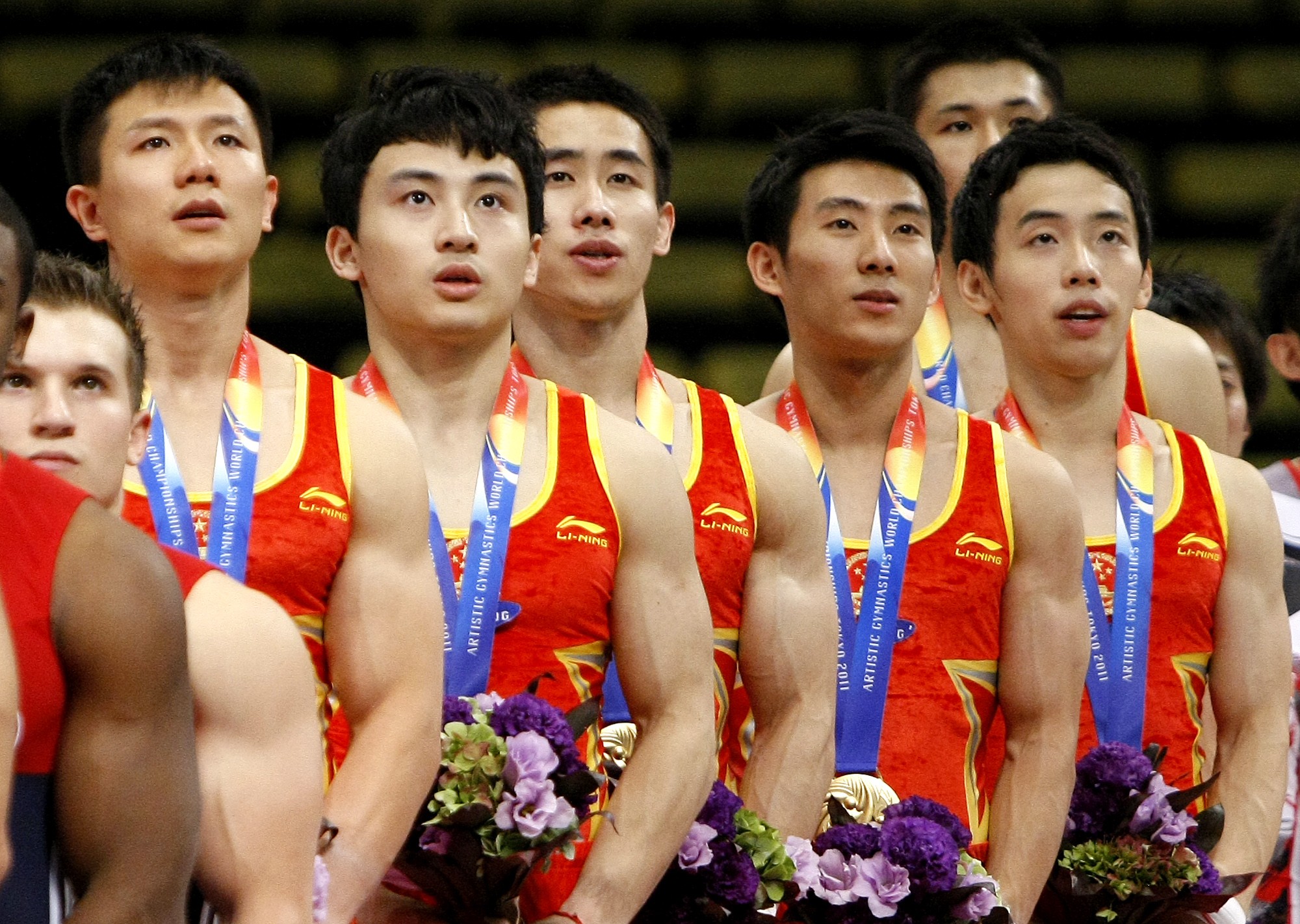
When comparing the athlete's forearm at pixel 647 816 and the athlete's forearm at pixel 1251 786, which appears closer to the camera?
the athlete's forearm at pixel 647 816

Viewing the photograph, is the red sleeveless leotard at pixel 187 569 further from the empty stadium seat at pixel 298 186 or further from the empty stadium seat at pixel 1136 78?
the empty stadium seat at pixel 1136 78

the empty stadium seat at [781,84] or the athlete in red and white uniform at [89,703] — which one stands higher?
the empty stadium seat at [781,84]

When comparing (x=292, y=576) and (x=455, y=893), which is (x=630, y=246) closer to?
(x=292, y=576)

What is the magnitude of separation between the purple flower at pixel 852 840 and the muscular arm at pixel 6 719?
1509mm

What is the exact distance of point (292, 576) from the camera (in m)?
2.64

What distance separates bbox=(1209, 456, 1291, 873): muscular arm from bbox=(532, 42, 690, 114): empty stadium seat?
1982 mm

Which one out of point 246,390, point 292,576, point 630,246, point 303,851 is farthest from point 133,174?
point 303,851

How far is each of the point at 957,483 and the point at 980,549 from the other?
0.11 metres

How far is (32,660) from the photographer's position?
5.19 ft

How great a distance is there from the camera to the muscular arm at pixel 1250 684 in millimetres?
3330

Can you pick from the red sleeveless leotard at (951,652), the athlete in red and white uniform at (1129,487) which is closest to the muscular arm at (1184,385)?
the athlete in red and white uniform at (1129,487)

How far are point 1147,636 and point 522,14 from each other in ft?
7.60

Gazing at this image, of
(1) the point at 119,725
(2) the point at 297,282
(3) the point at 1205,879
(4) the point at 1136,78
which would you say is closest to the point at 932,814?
(3) the point at 1205,879

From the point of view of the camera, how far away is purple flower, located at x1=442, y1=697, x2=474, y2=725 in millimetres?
2621
